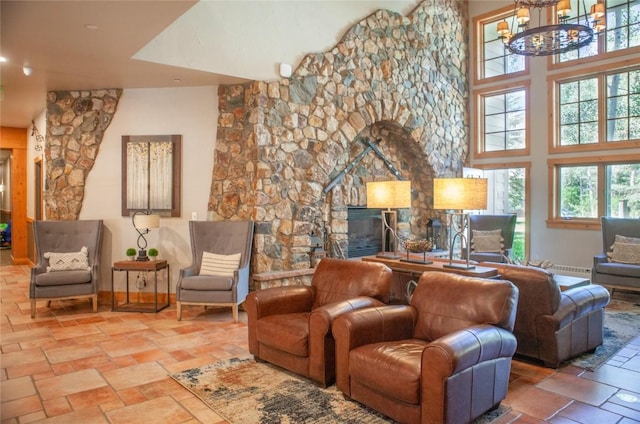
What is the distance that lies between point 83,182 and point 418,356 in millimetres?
5135

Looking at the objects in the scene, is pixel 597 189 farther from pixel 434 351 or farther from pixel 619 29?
pixel 434 351

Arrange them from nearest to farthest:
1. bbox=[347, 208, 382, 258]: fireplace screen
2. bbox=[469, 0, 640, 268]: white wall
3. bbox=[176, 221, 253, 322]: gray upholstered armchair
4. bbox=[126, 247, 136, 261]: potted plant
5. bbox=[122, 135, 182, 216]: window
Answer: bbox=[176, 221, 253, 322]: gray upholstered armchair < bbox=[126, 247, 136, 261]: potted plant < bbox=[122, 135, 182, 216]: window < bbox=[347, 208, 382, 258]: fireplace screen < bbox=[469, 0, 640, 268]: white wall

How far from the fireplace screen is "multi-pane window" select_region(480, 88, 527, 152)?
2966 mm

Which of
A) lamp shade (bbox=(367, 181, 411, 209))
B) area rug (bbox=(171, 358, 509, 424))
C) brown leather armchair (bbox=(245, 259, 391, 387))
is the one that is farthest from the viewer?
lamp shade (bbox=(367, 181, 411, 209))

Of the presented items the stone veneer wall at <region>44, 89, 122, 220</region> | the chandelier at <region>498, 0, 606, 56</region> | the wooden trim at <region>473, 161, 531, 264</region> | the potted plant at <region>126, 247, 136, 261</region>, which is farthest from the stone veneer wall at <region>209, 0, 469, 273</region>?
the chandelier at <region>498, 0, 606, 56</region>

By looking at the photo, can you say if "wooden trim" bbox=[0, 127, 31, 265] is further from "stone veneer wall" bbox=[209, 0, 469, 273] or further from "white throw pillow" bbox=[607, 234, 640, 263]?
"white throw pillow" bbox=[607, 234, 640, 263]

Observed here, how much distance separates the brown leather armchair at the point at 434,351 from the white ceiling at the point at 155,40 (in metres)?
2.90

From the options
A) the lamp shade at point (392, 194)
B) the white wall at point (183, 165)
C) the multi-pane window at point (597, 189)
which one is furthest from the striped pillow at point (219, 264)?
the multi-pane window at point (597, 189)

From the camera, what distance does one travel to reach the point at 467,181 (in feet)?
11.4

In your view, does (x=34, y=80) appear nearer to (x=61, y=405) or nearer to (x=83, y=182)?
(x=83, y=182)

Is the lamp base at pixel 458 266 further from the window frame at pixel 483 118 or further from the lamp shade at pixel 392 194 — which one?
the window frame at pixel 483 118

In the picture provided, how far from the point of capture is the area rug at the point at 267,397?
8.78ft

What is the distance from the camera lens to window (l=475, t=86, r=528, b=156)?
8.09 m

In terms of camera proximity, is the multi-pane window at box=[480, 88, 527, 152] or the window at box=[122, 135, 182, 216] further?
the multi-pane window at box=[480, 88, 527, 152]
